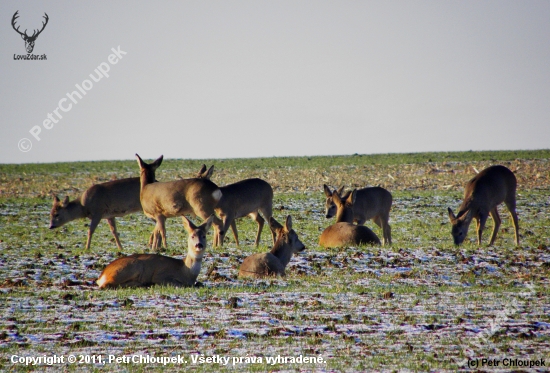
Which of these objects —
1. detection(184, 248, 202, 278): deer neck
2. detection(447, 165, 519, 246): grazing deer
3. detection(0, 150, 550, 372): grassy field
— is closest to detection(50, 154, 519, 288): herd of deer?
detection(447, 165, 519, 246): grazing deer

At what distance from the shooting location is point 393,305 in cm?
923

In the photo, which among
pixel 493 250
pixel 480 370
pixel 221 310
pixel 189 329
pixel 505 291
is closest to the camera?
pixel 480 370

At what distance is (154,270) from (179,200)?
17.2 feet

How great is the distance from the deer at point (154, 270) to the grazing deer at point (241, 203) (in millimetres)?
4682

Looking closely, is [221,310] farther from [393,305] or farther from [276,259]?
[276,259]

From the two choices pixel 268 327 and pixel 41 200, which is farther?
pixel 41 200

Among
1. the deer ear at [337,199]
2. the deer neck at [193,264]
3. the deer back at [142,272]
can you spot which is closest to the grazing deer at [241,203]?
the deer ear at [337,199]

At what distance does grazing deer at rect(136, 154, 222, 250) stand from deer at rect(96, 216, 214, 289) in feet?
15.2

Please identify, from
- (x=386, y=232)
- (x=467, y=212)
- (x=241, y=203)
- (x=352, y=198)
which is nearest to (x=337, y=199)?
(x=352, y=198)

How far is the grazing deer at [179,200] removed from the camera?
1588cm

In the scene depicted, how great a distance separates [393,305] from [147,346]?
3.47 m

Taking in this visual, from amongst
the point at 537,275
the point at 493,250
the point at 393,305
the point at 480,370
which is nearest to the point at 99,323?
the point at 393,305

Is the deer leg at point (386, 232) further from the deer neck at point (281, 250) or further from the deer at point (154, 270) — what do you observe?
the deer at point (154, 270)

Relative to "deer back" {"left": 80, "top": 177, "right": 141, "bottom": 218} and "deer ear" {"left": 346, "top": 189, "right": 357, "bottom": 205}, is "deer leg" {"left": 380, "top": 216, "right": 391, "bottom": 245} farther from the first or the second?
"deer back" {"left": 80, "top": 177, "right": 141, "bottom": 218}
